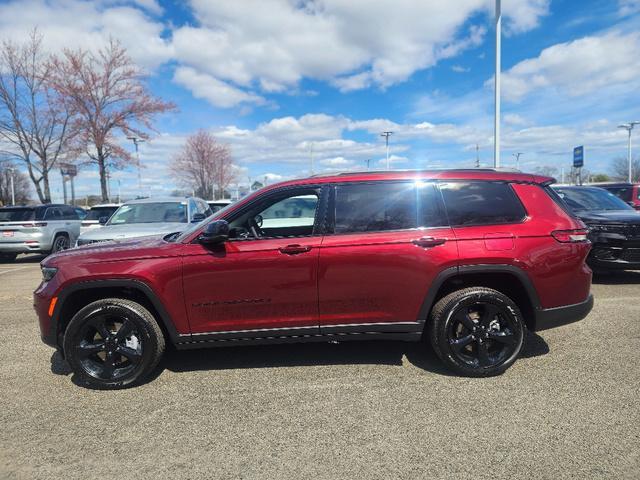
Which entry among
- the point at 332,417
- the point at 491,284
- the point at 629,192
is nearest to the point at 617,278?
the point at 491,284

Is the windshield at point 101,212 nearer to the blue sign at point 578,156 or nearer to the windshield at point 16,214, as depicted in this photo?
the windshield at point 16,214

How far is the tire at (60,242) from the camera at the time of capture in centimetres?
1218

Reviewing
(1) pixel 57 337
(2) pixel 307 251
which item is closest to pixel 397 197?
(2) pixel 307 251

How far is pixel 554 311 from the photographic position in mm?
3805

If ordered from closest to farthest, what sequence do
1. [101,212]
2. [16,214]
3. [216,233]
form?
[216,233] < [16,214] < [101,212]

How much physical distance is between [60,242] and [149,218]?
574 cm

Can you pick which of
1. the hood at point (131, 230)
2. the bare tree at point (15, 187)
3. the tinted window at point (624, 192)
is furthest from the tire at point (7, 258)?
the bare tree at point (15, 187)

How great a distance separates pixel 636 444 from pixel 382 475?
1631 mm

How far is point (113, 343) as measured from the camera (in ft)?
12.1

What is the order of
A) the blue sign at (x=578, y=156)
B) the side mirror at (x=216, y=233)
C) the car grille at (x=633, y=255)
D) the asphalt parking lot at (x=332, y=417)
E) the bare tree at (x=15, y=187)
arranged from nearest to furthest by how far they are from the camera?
the asphalt parking lot at (x=332, y=417) < the side mirror at (x=216, y=233) < the car grille at (x=633, y=255) < the blue sign at (x=578, y=156) < the bare tree at (x=15, y=187)

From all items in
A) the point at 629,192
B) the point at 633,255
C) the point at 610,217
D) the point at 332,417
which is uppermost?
the point at 629,192

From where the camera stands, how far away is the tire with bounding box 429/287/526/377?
12.2 feet

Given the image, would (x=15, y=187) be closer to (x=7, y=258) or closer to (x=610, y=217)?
Result: (x=7, y=258)

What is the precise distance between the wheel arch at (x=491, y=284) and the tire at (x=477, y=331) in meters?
0.10
